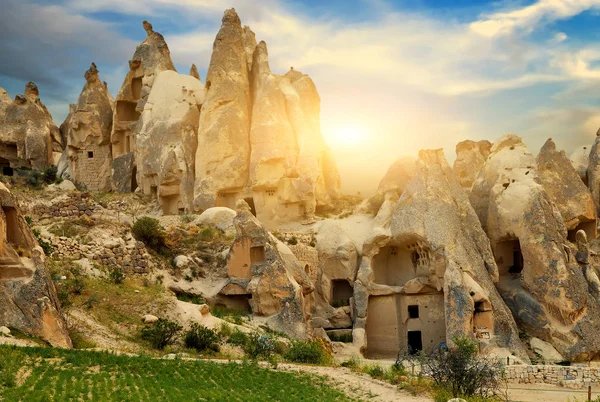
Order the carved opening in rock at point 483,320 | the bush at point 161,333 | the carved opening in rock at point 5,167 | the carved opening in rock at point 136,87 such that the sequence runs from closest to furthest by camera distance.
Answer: the bush at point 161,333 → the carved opening in rock at point 483,320 → the carved opening in rock at point 136,87 → the carved opening in rock at point 5,167

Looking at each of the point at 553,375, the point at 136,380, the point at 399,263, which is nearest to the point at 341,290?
the point at 399,263

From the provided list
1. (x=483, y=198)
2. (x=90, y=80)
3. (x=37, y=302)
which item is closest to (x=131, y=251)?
(x=37, y=302)

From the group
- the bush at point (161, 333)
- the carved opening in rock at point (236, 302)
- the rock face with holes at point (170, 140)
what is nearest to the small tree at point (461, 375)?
the bush at point (161, 333)

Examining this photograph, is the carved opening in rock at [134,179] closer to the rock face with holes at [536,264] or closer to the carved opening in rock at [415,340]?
the carved opening in rock at [415,340]

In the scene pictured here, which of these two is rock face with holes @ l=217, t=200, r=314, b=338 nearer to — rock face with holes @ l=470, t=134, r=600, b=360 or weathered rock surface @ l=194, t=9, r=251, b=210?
rock face with holes @ l=470, t=134, r=600, b=360

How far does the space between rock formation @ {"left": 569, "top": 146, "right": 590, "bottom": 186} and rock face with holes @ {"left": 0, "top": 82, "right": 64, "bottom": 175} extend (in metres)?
29.8

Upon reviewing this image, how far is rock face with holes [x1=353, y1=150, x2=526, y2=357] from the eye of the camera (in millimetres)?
30047

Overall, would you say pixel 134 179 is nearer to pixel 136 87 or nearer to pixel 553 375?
pixel 136 87

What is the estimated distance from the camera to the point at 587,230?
3738 cm

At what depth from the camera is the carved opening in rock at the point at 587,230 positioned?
121ft

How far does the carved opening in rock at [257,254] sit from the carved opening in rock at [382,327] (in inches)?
234

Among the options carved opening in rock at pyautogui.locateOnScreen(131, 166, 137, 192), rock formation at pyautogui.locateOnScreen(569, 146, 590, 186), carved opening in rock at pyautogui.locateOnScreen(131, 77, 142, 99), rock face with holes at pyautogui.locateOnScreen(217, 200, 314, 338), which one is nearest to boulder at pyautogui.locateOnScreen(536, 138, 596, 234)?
rock formation at pyautogui.locateOnScreen(569, 146, 590, 186)

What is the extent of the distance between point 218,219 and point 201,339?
35.3 feet

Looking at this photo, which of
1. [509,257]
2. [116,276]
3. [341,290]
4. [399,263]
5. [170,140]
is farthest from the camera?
[170,140]
